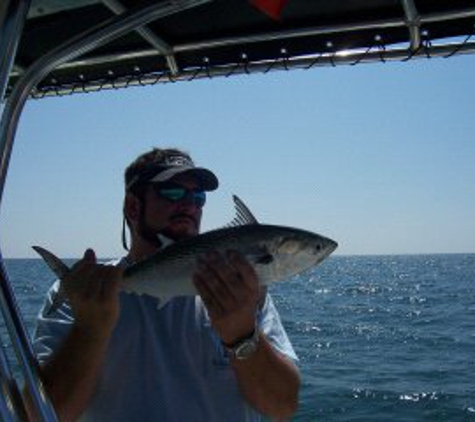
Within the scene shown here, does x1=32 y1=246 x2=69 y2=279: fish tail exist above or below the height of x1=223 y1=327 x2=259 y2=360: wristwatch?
above

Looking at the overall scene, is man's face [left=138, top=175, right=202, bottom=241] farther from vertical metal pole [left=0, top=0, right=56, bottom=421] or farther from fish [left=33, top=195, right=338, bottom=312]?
vertical metal pole [left=0, top=0, right=56, bottom=421]

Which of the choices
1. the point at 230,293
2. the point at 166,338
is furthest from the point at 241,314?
the point at 166,338

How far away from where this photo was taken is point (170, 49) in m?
3.42

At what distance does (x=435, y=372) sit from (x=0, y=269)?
15.0 meters

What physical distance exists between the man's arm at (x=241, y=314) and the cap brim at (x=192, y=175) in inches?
16.1

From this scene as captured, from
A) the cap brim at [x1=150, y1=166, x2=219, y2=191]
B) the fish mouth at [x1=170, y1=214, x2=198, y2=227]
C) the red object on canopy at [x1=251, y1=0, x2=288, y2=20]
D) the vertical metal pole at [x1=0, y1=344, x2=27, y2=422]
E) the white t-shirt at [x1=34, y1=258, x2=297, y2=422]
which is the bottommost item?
the white t-shirt at [x1=34, y1=258, x2=297, y2=422]

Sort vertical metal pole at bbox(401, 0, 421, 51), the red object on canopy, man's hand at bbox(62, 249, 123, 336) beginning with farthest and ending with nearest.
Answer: vertical metal pole at bbox(401, 0, 421, 51)
man's hand at bbox(62, 249, 123, 336)
the red object on canopy

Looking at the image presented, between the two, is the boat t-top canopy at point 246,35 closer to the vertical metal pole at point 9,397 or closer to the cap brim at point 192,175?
the cap brim at point 192,175

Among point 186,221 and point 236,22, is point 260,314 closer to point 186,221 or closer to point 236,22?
point 186,221

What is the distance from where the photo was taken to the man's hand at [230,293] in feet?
7.86

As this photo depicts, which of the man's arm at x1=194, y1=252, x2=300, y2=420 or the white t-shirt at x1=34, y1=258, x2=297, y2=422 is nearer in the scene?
the man's arm at x1=194, y1=252, x2=300, y2=420

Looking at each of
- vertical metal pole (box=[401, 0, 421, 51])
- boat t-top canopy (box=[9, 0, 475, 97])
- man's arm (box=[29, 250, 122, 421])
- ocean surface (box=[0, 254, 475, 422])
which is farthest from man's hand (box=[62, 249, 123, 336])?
vertical metal pole (box=[401, 0, 421, 51])

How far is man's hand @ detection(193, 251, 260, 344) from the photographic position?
2.39 meters

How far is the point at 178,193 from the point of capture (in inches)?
107
